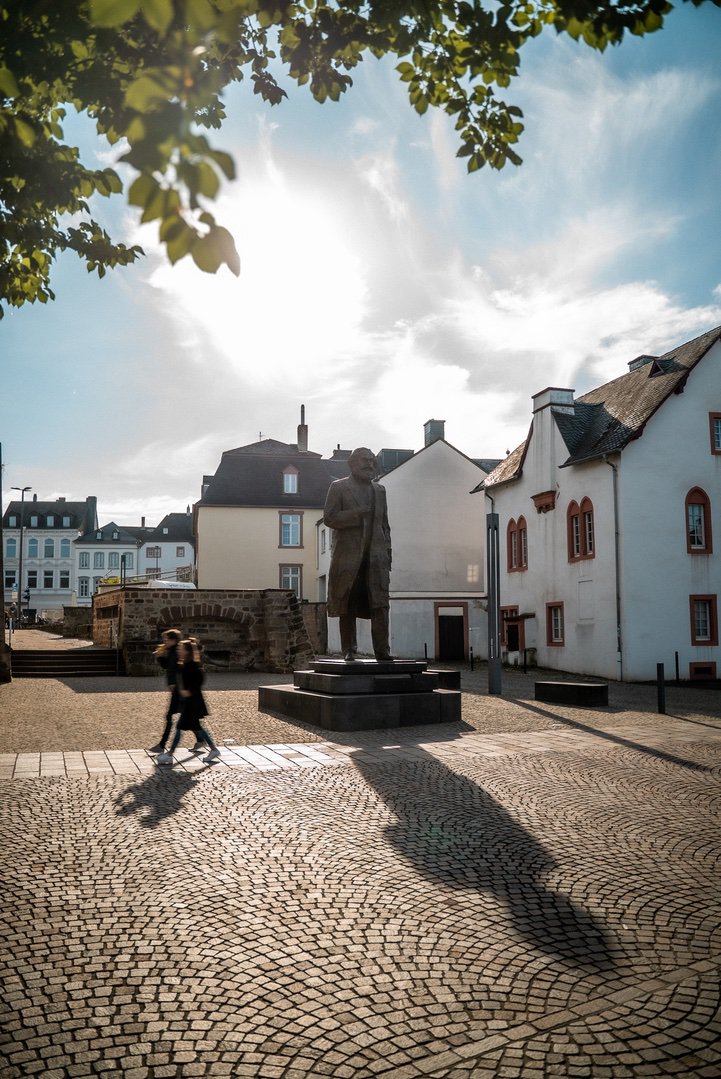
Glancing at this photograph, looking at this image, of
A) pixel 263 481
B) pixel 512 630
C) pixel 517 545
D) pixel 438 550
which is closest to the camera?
pixel 512 630

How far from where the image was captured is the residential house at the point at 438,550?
37.4m

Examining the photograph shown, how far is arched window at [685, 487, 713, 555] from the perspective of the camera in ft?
88.2

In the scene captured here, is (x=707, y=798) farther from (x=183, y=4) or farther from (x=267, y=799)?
(x=183, y=4)

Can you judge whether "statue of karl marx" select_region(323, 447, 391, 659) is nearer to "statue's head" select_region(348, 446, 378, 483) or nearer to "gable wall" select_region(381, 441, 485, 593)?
"statue's head" select_region(348, 446, 378, 483)

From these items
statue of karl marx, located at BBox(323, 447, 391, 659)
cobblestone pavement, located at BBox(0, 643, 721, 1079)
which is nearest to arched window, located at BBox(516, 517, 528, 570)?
statue of karl marx, located at BBox(323, 447, 391, 659)

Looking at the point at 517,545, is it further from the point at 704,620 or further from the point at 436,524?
the point at 704,620

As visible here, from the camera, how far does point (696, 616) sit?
26625 mm

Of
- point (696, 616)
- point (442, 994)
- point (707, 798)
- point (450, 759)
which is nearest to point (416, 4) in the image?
point (442, 994)

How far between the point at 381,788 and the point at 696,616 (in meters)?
21.5

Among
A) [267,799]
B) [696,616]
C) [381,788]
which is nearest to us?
[267,799]

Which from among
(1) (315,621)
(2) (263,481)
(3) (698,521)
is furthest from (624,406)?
(2) (263,481)

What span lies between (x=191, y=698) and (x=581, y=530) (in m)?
21.2

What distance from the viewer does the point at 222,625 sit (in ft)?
81.3

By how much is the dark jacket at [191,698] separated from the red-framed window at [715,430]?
22.4 m
